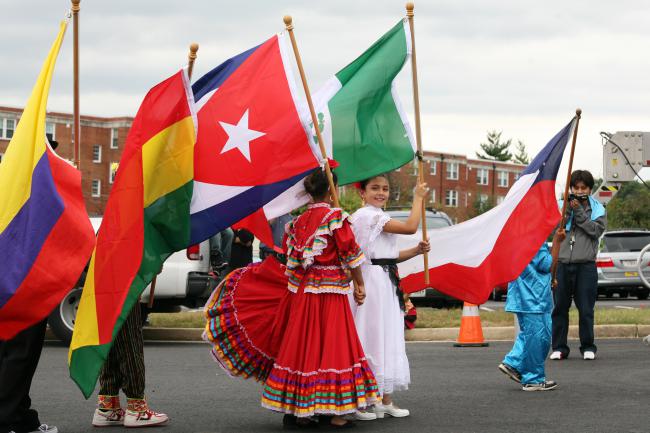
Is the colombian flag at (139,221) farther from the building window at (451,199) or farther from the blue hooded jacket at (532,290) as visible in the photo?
the building window at (451,199)

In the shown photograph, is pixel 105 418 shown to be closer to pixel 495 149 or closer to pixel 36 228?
pixel 36 228

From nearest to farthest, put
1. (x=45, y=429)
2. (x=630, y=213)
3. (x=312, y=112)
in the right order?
(x=45, y=429) → (x=312, y=112) → (x=630, y=213)

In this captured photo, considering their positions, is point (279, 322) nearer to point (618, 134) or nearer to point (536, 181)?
point (536, 181)

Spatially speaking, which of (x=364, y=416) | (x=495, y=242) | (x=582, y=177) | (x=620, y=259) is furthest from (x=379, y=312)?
(x=620, y=259)

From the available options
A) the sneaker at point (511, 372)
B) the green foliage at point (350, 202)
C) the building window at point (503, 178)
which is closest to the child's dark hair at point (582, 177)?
the sneaker at point (511, 372)

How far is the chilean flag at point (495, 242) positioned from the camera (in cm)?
935

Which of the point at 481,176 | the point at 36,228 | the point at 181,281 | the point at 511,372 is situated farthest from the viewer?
the point at 481,176

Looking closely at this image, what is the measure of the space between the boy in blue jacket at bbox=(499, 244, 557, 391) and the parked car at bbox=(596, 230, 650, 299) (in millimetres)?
16626

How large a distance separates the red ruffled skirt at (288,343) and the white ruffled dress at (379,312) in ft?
1.42

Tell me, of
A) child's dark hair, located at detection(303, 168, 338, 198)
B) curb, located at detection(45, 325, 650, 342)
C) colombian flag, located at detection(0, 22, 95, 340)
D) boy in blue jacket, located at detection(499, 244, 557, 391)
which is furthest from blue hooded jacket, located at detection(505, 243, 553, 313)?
curb, located at detection(45, 325, 650, 342)

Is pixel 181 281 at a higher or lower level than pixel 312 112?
lower

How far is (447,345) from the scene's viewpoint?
14.3 meters

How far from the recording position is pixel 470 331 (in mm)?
14055

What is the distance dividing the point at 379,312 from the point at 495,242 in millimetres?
1697
